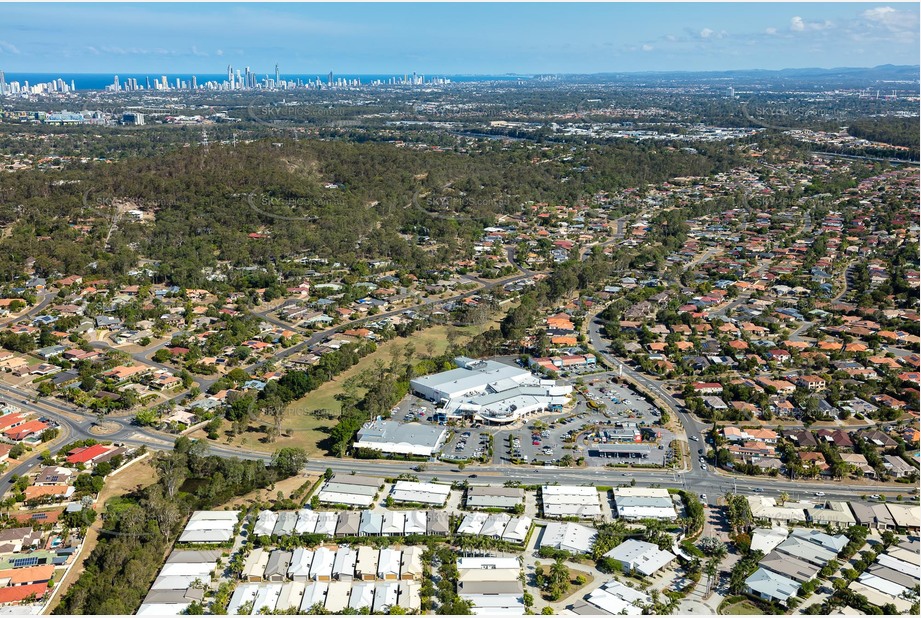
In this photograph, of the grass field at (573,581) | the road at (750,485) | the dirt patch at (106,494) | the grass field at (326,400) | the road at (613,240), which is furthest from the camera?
the road at (613,240)

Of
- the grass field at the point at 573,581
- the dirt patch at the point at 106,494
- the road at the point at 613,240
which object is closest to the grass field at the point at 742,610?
the grass field at the point at 573,581

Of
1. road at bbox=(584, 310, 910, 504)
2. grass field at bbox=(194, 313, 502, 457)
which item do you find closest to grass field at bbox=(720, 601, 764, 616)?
road at bbox=(584, 310, 910, 504)

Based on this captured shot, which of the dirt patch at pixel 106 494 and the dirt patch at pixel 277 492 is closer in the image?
the dirt patch at pixel 106 494

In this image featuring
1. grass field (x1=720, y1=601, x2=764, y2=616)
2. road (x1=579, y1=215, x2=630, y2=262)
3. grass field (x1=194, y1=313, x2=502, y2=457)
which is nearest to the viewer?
grass field (x1=720, y1=601, x2=764, y2=616)

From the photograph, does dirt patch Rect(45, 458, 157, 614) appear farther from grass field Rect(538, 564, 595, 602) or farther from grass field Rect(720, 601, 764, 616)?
grass field Rect(720, 601, 764, 616)

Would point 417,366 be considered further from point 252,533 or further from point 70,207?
point 70,207

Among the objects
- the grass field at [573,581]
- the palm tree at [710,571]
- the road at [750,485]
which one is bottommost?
the road at [750,485]

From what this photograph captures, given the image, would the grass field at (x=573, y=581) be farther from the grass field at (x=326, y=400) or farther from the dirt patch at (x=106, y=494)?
the dirt patch at (x=106, y=494)
